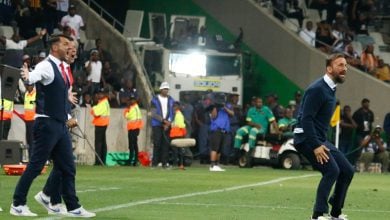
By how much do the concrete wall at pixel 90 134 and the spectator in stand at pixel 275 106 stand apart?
12.1 ft

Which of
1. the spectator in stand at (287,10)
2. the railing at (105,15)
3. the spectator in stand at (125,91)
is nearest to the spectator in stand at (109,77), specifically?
the spectator in stand at (125,91)

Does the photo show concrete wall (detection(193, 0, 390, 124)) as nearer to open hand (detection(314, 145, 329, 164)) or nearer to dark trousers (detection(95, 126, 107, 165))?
dark trousers (detection(95, 126, 107, 165))

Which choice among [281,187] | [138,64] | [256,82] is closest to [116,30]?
[138,64]

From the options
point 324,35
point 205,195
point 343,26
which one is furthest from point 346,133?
point 205,195

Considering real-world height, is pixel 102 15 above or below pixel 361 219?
above

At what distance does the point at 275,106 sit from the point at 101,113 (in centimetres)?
592

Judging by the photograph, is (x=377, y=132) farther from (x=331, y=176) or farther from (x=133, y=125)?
(x=331, y=176)

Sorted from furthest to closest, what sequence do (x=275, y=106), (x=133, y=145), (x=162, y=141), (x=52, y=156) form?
(x=275, y=106), (x=133, y=145), (x=162, y=141), (x=52, y=156)

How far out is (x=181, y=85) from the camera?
36406 millimetres

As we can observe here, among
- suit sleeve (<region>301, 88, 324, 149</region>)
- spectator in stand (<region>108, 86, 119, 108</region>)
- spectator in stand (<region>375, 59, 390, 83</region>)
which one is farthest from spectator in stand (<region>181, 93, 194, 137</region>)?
suit sleeve (<region>301, 88, 324, 149</region>)

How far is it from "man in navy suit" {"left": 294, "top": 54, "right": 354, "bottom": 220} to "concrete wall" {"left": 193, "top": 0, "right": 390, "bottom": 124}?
23195mm

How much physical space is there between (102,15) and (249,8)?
4.77m

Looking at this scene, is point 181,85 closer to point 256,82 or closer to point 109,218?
point 256,82

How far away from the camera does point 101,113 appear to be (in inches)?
1276
